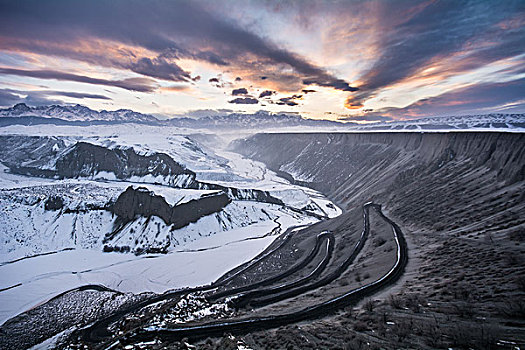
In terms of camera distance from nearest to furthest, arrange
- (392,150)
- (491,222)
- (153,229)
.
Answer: (491,222) < (153,229) < (392,150)

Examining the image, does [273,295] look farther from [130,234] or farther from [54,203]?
[54,203]

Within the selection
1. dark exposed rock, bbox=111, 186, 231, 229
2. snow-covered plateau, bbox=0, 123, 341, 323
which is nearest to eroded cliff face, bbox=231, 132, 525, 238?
snow-covered plateau, bbox=0, 123, 341, 323

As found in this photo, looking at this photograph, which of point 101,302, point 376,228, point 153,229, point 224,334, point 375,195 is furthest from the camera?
point 375,195

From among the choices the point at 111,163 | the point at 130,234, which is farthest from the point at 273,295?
the point at 111,163

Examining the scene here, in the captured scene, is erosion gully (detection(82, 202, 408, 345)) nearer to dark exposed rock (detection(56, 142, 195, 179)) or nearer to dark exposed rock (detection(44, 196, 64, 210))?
dark exposed rock (detection(44, 196, 64, 210))

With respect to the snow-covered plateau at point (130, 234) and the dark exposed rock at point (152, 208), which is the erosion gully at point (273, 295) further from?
the dark exposed rock at point (152, 208)

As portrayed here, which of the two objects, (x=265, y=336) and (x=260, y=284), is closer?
(x=265, y=336)

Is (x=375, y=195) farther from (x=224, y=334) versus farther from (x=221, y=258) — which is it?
(x=224, y=334)

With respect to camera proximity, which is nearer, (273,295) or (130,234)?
(273,295)

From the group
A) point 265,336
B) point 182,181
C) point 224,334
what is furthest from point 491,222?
point 182,181
